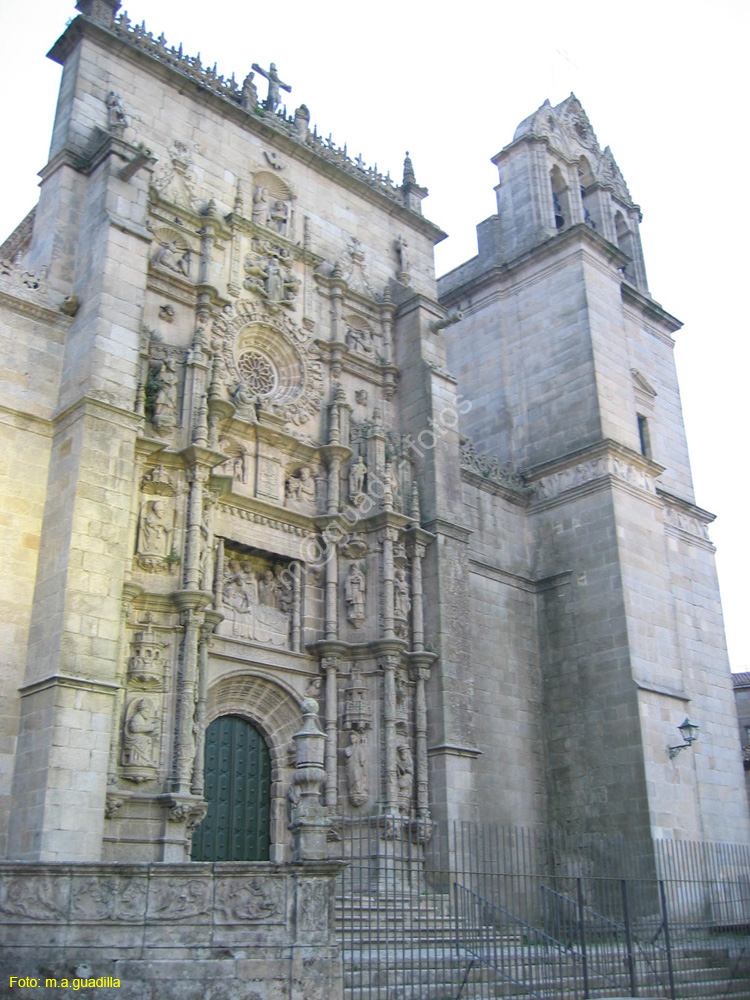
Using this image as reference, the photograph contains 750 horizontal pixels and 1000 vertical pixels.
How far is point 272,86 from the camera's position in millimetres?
19156

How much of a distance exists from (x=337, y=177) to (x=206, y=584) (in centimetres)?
929

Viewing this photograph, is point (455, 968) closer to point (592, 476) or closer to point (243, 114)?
point (592, 476)

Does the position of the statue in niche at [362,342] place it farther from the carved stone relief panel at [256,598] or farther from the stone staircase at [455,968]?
the stone staircase at [455,968]

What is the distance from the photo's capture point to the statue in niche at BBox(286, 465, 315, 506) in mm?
16422

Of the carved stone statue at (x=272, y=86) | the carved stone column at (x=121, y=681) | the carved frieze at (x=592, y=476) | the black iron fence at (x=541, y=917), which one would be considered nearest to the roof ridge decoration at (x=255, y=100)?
the carved stone statue at (x=272, y=86)

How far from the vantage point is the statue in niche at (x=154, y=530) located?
13.7m

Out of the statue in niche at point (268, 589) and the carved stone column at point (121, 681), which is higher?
the statue in niche at point (268, 589)

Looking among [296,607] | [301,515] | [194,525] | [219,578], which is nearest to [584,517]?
[301,515]

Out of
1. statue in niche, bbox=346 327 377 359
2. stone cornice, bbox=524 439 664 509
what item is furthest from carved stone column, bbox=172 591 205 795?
stone cornice, bbox=524 439 664 509

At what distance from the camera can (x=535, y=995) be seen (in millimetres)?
10977

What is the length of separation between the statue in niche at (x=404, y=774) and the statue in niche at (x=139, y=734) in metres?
4.15

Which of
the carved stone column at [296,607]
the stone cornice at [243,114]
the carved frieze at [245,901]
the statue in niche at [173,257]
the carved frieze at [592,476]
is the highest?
the stone cornice at [243,114]

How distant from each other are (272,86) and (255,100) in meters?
0.91

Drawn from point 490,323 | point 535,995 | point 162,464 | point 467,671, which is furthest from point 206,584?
point 490,323
